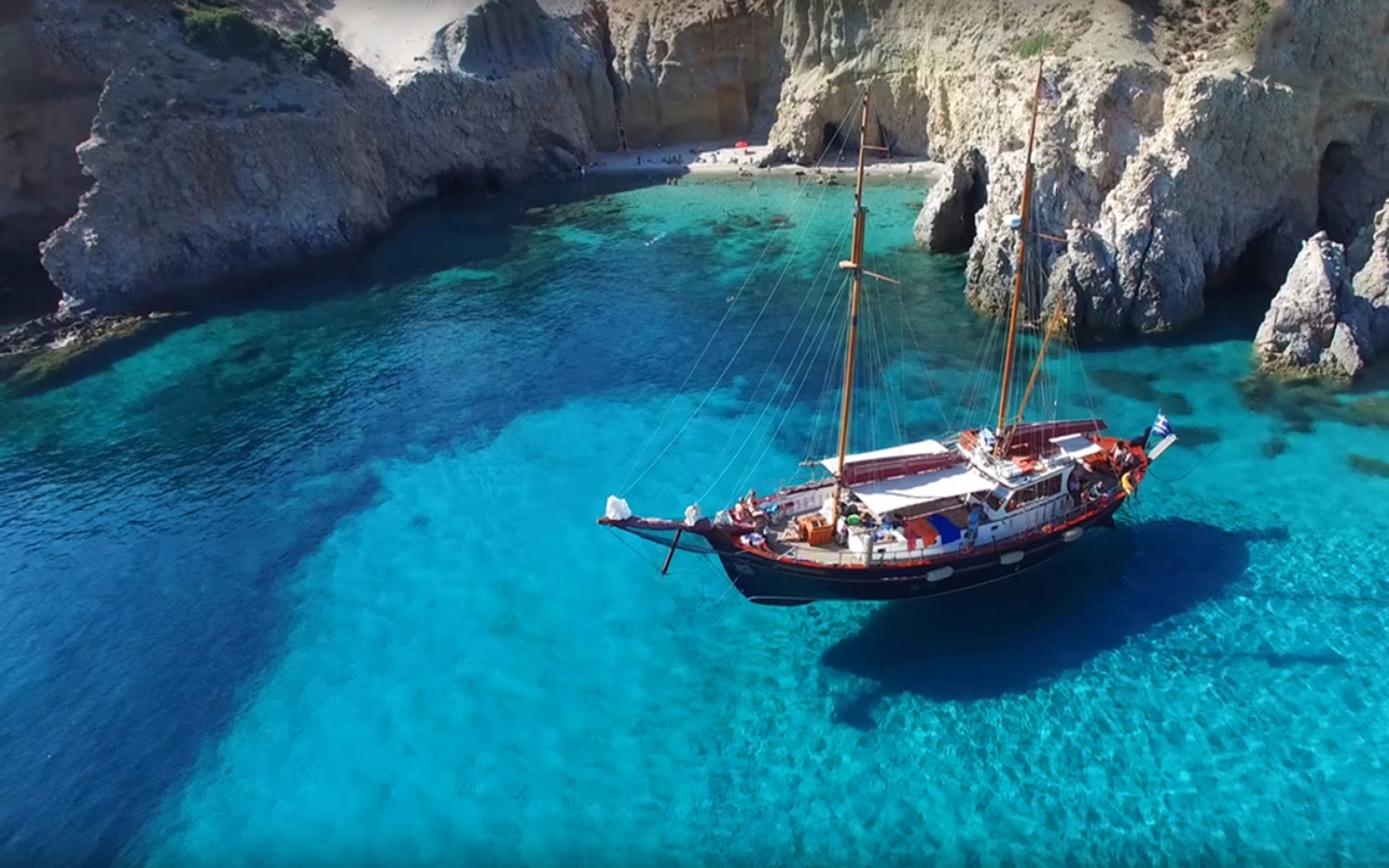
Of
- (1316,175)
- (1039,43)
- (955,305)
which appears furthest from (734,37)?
(1316,175)

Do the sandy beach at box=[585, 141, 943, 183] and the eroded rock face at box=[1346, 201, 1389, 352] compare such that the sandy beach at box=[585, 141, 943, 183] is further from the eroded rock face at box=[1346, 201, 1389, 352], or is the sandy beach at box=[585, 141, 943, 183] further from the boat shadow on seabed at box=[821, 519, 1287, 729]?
the boat shadow on seabed at box=[821, 519, 1287, 729]

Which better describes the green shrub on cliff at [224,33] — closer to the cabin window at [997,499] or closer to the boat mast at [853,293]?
the boat mast at [853,293]

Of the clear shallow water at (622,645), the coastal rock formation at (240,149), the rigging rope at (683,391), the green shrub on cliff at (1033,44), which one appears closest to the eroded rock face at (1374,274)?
the clear shallow water at (622,645)

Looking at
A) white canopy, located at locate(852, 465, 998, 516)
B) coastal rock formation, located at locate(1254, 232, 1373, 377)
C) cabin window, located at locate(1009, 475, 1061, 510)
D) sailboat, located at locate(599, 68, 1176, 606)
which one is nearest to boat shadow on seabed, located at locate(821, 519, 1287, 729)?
sailboat, located at locate(599, 68, 1176, 606)

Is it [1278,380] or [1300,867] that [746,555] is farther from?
[1278,380]

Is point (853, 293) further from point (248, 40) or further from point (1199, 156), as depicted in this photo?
point (248, 40)

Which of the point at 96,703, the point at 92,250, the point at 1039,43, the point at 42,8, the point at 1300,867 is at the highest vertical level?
the point at 42,8
